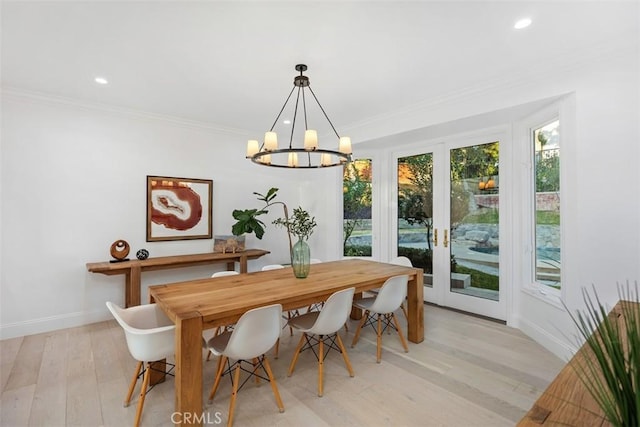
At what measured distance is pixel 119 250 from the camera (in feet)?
12.4

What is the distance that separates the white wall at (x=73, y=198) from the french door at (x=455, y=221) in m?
3.16

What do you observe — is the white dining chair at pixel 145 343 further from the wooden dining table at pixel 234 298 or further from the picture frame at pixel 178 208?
the picture frame at pixel 178 208

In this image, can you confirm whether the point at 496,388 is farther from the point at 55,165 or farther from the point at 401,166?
the point at 55,165

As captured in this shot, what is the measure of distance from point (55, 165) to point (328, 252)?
3.92 metres

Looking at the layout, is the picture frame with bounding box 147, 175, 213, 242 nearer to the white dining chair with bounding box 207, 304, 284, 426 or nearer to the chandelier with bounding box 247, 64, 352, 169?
the chandelier with bounding box 247, 64, 352, 169

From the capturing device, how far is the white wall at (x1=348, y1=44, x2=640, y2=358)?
2391 millimetres

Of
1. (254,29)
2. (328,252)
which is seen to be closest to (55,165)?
(254,29)

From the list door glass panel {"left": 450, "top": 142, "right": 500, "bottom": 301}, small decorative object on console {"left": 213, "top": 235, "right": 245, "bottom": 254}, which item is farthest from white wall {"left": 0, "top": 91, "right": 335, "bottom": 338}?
door glass panel {"left": 450, "top": 142, "right": 500, "bottom": 301}

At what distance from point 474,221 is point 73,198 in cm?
502

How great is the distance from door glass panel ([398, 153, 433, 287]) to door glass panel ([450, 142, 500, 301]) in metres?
0.33

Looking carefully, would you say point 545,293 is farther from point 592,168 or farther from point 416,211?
point 416,211

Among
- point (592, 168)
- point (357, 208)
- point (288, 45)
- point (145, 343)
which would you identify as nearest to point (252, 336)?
point (145, 343)

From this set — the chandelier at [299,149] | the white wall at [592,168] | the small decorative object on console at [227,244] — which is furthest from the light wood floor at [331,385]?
the chandelier at [299,149]

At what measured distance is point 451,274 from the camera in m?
4.28
